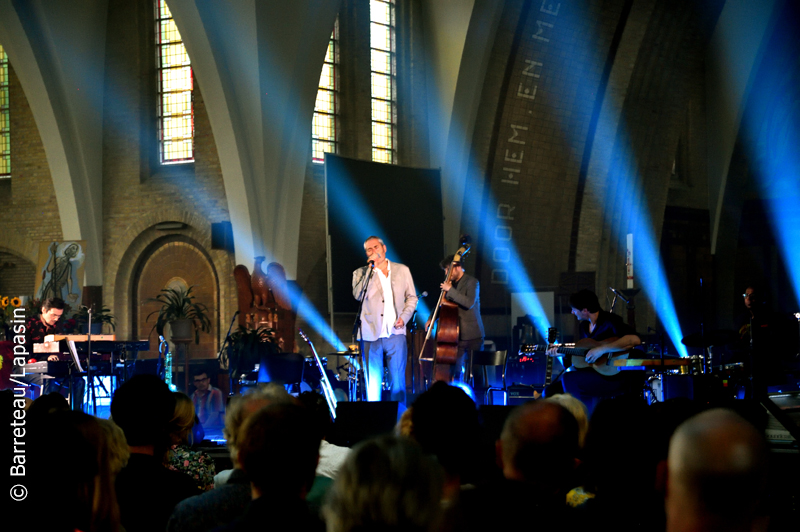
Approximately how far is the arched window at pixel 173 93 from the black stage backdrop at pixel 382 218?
5.06 meters

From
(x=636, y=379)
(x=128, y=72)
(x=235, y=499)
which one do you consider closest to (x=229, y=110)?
(x=128, y=72)

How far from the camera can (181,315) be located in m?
13.1

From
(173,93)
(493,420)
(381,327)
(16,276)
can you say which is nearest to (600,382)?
(381,327)

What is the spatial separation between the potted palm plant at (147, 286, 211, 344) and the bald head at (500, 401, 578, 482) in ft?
29.9

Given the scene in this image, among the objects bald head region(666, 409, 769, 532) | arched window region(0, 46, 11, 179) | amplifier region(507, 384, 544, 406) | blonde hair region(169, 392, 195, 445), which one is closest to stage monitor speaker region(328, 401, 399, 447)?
blonde hair region(169, 392, 195, 445)

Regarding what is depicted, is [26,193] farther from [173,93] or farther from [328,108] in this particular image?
[328,108]

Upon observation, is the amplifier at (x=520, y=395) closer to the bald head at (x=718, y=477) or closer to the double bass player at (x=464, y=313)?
the double bass player at (x=464, y=313)

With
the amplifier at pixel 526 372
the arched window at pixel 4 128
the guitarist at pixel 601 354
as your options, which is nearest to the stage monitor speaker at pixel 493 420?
the guitarist at pixel 601 354

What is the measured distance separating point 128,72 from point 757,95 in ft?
41.1

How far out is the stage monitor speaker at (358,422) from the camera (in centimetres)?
510

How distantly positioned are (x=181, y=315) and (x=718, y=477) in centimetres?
1244

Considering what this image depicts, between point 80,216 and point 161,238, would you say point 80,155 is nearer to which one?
point 80,216

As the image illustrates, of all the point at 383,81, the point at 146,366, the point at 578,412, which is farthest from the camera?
the point at 383,81

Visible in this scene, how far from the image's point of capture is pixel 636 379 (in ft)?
22.4
